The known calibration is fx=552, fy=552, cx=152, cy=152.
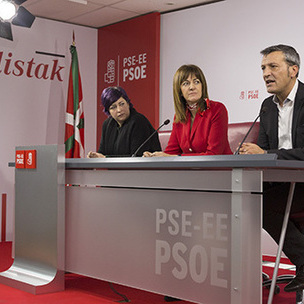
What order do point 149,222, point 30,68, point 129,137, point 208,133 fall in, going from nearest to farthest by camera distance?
point 149,222 < point 208,133 < point 129,137 < point 30,68

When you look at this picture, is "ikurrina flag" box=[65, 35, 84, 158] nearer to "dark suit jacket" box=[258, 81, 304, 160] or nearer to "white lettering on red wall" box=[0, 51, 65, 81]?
"white lettering on red wall" box=[0, 51, 65, 81]

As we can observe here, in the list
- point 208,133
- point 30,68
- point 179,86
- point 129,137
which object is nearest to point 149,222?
point 208,133

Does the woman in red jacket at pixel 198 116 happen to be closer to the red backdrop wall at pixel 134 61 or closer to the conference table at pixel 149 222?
the conference table at pixel 149 222

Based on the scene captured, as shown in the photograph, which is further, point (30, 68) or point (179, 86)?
point (30, 68)

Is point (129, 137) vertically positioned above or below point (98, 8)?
below

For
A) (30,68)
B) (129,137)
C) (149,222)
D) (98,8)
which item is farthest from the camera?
(30,68)

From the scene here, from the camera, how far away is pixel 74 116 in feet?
20.0

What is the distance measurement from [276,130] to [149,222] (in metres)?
0.90

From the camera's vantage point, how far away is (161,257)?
251cm

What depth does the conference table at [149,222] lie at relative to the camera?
2.15 m

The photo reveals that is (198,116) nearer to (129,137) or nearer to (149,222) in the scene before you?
(129,137)

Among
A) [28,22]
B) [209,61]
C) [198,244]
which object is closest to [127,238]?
[198,244]

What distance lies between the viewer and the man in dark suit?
8.75 feet

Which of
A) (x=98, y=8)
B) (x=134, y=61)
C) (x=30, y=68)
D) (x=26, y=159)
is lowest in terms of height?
(x=26, y=159)
